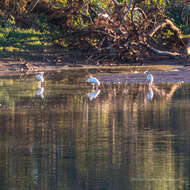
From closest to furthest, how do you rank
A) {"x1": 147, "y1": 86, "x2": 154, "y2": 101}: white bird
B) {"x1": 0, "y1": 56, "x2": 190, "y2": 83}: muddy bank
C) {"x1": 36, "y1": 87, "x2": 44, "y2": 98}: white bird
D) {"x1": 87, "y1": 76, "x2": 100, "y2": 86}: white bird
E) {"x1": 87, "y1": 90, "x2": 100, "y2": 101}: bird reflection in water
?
{"x1": 147, "y1": 86, "x2": 154, "y2": 101}: white bird → {"x1": 87, "y1": 90, "x2": 100, "y2": 101}: bird reflection in water → {"x1": 36, "y1": 87, "x2": 44, "y2": 98}: white bird → {"x1": 87, "y1": 76, "x2": 100, "y2": 86}: white bird → {"x1": 0, "y1": 56, "x2": 190, "y2": 83}: muddy bank

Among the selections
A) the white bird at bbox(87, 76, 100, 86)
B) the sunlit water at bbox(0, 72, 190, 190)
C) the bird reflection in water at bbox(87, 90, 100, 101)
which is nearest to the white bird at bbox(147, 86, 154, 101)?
the sunlit water at bbox(0, 72, 190, 190)

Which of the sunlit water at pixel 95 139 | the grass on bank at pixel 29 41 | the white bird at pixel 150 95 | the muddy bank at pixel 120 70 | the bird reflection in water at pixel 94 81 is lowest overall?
the sunlit water at pixel 95 139

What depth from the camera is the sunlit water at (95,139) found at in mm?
7727

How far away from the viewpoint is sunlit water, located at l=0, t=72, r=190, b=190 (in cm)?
773

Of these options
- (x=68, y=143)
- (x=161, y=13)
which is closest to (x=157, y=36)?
(x=161, y=13)

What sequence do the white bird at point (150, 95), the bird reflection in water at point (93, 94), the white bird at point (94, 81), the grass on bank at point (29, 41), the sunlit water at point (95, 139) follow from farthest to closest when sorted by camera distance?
the grass on bank at point (29, 41)
the white bird at point (94, 81)
the bird reflection in water at point (93, 94)
the white bird at point (150, 95)
the sunlit water at point (95, 139)

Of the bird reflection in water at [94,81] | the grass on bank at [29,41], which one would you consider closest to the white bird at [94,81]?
the bird reflection in water at [94,81]

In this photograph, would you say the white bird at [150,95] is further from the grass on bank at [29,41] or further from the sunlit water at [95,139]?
the grass on bank at [29,41]

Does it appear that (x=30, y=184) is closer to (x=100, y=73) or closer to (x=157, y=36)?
(x=100, y=73)

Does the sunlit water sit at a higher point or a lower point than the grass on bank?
lower

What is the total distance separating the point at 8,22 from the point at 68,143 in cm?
2215

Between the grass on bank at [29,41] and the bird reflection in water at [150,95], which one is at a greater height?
A: the grass on bank at [29,41]

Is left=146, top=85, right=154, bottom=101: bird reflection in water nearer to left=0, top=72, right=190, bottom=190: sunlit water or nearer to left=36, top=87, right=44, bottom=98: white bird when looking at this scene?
left=0, top=72, right=190, bottom=190: sunlit water

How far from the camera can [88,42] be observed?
28.5 metres
